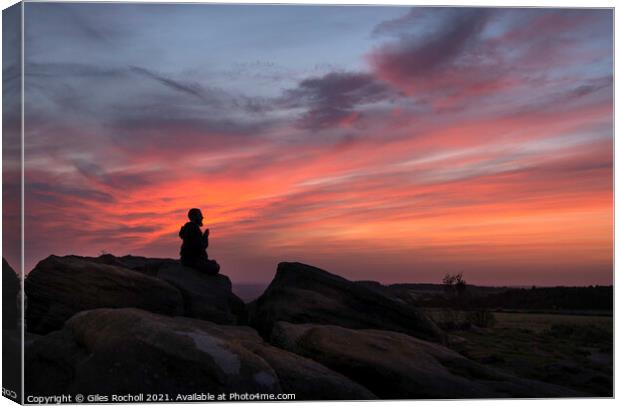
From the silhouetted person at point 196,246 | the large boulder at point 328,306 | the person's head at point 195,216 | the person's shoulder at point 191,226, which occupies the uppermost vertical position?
the person's head at point 195,216

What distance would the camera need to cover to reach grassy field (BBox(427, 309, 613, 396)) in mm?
18797

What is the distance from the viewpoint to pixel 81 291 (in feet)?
62.3

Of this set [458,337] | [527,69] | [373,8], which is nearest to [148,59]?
[373,8]

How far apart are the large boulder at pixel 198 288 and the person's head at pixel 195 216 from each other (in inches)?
76.8

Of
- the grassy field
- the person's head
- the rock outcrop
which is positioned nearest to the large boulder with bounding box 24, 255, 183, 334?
the rock outcrop

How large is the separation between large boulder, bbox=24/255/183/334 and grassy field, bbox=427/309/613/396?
26.9 ft

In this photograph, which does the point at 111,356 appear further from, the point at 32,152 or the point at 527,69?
the point at 527,69

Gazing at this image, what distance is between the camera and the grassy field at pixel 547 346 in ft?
61.7

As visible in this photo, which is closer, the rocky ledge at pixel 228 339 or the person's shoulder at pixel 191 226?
the rocky ledge at pixel 228 339

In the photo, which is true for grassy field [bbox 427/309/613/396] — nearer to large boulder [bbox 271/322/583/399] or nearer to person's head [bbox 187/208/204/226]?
large boulder [bbox 271/322/583/399]

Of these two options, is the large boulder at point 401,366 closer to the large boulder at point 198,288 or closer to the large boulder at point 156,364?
the large boulder at point 156,364

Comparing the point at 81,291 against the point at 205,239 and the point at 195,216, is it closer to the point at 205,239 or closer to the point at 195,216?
the point at 195,216

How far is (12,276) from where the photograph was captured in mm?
16922

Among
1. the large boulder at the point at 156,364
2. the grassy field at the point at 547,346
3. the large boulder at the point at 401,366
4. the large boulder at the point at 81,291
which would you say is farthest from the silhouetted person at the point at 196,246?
the grassy field at the point at 547,346
